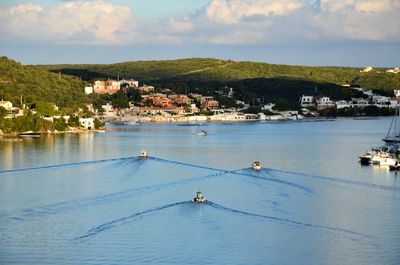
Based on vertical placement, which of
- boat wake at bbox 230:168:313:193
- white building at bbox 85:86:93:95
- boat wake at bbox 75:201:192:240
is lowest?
boat wake at bbox 75:201:192:240

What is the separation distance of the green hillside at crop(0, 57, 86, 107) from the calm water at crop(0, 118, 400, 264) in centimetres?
1897

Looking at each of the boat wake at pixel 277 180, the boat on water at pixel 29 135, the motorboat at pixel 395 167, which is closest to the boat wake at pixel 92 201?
the boat wake at pixel 277 180

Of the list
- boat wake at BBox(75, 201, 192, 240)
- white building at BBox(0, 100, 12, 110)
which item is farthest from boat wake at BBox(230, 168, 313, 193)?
white building at BBox(0, 100, 12, 110)

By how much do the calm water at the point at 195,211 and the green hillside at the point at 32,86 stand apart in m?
19.0

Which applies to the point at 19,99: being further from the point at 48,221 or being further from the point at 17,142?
the point at 48,221

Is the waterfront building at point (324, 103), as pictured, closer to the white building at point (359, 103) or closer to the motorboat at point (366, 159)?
the white building at point (359, 103)

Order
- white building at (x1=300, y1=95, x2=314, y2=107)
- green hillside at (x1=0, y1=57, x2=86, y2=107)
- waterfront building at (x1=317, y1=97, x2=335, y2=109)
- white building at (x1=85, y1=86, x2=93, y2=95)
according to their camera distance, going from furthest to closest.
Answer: white building at (x1=300, y1=95, x2=314, y2=107) < waterfront building at (x1=317, y1=97, x2=335, y2=109) < white building at (x1=85, y1=86, x2=93, y2=95) < green hillside at (x1=0, y1=57, x2=86, y2=107)

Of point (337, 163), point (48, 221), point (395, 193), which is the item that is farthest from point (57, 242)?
point (337, 163)

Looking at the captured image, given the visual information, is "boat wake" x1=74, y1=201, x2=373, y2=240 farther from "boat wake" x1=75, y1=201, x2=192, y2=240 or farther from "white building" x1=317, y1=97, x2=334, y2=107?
"white building" x1=317, y1=97, x2=334, y2=107

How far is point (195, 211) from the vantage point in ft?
41.0

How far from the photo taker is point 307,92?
72.4 m

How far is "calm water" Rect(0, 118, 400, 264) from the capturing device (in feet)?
32.4

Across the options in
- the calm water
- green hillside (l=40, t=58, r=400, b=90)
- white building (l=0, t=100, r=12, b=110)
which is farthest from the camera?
green hillside (l=40, t=58, r=400, b=90)

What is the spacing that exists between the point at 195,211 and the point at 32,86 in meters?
31.8
